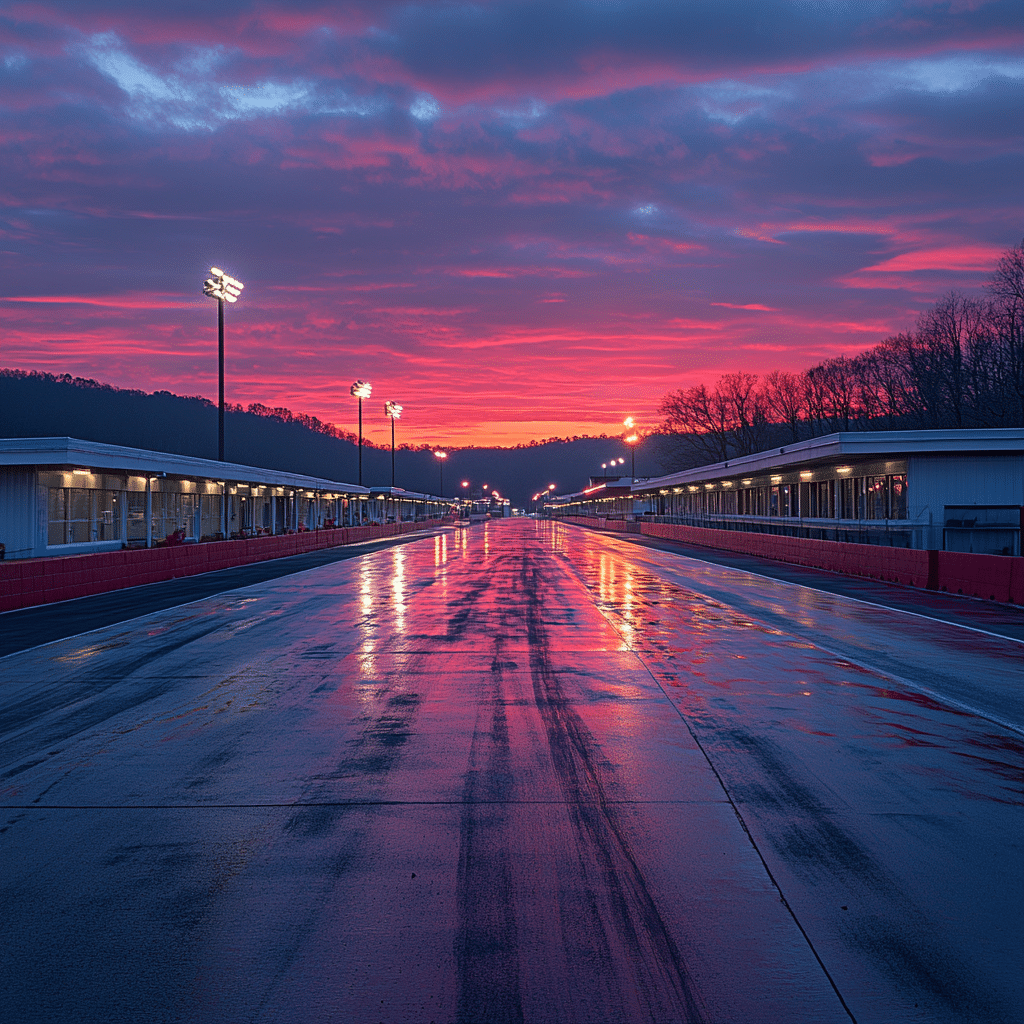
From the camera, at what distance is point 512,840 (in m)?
5.24

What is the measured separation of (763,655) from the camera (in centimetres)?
1218

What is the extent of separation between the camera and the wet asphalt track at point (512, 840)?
368 centimetres

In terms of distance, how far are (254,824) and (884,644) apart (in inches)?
419

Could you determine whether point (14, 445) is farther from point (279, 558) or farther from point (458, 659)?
point (458, 659)

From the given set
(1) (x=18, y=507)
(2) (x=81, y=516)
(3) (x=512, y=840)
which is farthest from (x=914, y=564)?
(2) (x=81, y=516)

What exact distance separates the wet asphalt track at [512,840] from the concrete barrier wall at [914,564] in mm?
8714

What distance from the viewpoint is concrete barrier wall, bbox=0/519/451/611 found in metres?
18.7

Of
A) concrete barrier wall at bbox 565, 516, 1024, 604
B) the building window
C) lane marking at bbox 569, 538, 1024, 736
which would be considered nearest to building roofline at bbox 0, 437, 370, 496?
the building window

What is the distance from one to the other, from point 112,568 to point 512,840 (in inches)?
812

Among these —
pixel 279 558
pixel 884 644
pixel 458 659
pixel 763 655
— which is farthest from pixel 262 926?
pixel 279 558

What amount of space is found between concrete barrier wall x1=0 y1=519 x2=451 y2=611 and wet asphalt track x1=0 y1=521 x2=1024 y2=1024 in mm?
8386

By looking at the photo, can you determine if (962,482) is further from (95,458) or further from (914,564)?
(95,458)

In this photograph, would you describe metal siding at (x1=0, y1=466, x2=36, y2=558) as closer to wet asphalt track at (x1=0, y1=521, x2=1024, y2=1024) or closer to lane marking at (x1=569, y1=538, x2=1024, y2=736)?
wet asphalt track at (x1=0, y1=521, x2=1024, y2=1024)

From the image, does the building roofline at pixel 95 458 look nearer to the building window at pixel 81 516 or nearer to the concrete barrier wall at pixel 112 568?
the building window at pixel 81 516
